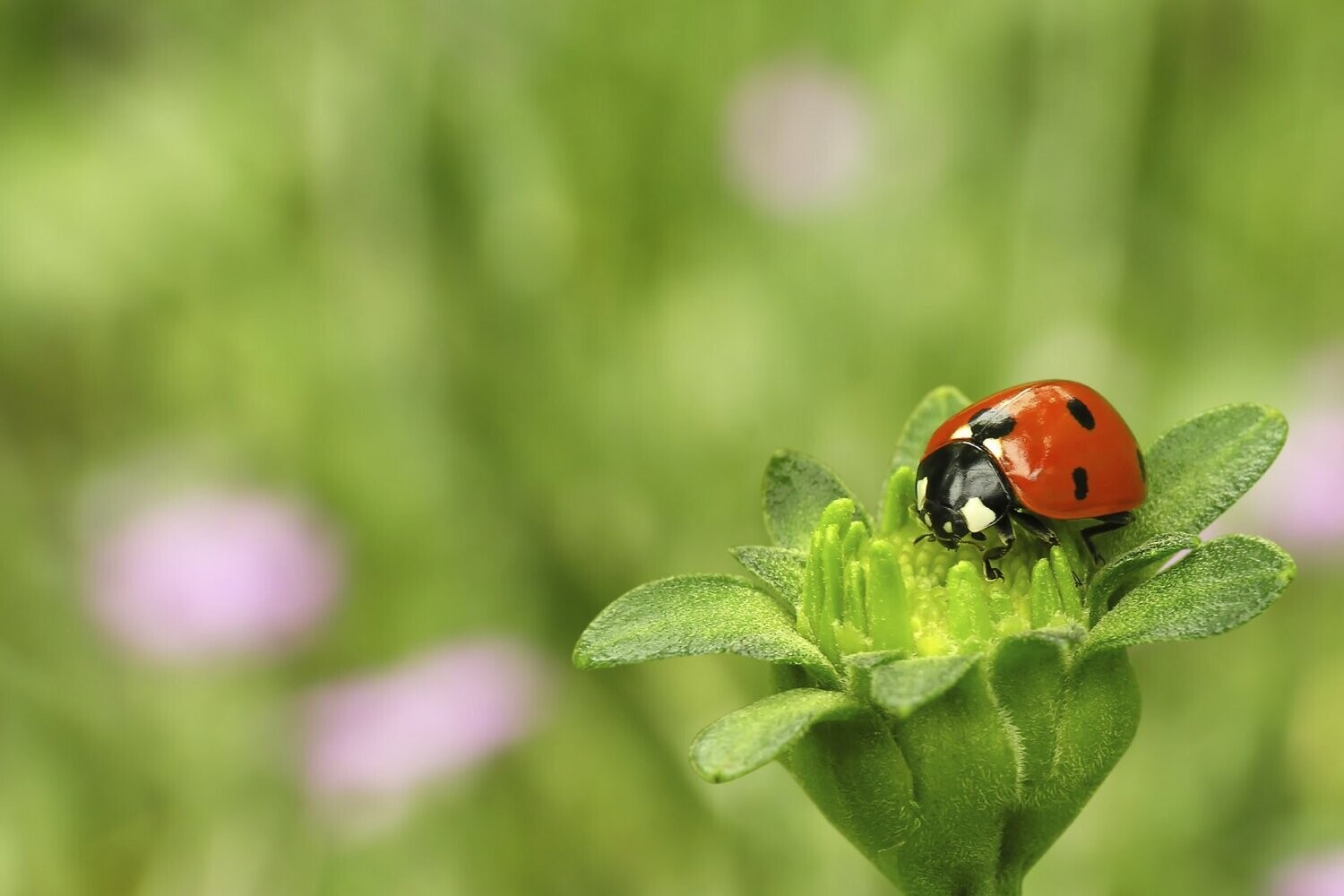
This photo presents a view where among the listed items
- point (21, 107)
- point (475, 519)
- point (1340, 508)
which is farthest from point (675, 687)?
point (21, 107)

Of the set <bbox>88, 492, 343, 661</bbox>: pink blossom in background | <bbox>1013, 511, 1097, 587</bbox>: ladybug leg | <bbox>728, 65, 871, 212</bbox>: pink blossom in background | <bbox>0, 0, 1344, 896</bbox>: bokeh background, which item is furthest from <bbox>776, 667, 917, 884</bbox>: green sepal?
<bbox>728, 65, 871, 212</bbox>: pink blossom in background

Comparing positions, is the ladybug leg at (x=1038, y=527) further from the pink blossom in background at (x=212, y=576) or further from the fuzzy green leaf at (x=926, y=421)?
the pink blossom in background at (x=212, y=576)

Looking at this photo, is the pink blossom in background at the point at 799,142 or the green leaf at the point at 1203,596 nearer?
the green leaf at the point at 1203,596

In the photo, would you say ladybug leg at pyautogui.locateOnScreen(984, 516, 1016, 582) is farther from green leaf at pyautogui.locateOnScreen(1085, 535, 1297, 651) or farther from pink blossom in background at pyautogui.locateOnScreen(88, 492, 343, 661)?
pink blossom in background at pyautogui.locateOnScreen(88, 492, 343, 661)

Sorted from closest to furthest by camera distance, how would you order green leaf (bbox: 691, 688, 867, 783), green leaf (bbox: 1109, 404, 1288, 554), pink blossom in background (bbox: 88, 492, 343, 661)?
green leaf (bbox: 691, 688, 867, 783) < green leaf (bbox: 1109, 404, 1288, 554) < pink blossom in background (bbox: 88, 492, 343, 661)

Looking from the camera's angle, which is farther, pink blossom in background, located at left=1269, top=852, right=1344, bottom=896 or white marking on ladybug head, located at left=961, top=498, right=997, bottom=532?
pink blossom in background, located at left=1269, top=852, right=1344, bottom=896

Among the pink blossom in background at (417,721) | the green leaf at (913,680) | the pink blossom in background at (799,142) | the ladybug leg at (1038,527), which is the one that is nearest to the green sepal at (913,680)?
the green leaf at (913,680)
